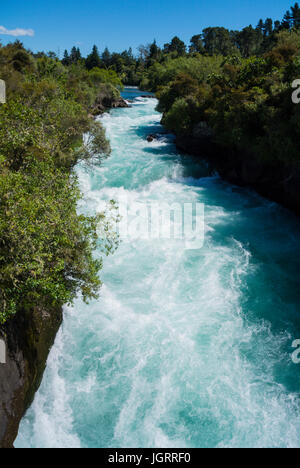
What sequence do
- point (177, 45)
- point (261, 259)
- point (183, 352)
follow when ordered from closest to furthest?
point (183, 352) → point (261, 259) → point (177, 45)

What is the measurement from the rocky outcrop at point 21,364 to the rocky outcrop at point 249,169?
62.2 feet

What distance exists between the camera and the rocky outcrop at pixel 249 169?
74.6 feet

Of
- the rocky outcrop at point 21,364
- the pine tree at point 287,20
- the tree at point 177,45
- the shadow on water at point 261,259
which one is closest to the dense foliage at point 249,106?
the shadow on water at point 261,259

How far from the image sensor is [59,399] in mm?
10164

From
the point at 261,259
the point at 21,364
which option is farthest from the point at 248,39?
the point at 21,364

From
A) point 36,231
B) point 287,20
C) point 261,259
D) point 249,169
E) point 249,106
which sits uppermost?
point 287,20

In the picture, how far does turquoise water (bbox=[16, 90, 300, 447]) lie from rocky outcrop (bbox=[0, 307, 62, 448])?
686 mm

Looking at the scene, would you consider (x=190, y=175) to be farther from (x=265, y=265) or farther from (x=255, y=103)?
(x=265, y=265)

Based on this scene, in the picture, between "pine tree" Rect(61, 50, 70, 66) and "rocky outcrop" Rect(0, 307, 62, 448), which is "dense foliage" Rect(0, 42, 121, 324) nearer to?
"rocky outcrop" Rect(0, 307, 62, 448)

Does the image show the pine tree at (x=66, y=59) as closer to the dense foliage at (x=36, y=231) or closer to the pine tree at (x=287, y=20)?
the pine tree at (x=287, y=20)

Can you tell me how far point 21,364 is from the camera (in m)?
9.16

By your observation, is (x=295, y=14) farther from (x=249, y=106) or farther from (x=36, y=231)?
(x=36, y=231)

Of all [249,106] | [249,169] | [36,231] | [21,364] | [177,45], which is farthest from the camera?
[177,45]

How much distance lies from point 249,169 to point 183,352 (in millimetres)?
19526
